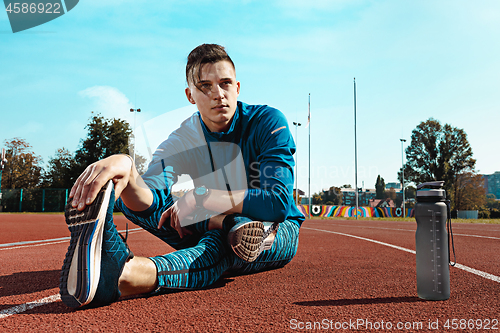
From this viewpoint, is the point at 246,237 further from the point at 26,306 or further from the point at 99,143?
the point at 99,143

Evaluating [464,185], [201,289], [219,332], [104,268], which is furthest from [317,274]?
[464,185]

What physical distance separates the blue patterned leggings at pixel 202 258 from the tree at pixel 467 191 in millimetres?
42085

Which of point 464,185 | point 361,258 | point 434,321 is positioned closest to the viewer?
point 434,321

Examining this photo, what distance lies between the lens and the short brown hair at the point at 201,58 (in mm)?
2359

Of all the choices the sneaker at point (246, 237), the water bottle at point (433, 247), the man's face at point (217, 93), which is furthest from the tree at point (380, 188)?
the sneaker at point (246, 237)

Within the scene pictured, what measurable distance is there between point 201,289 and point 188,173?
3.47 ft

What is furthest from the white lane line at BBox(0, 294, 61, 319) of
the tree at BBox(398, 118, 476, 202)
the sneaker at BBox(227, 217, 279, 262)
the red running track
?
the tree at BBox(398, 118, 476, 202)

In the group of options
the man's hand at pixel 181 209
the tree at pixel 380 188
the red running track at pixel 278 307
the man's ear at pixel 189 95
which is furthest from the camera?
the tree at pixel 380 188

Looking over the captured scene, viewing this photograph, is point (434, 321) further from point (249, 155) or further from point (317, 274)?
point (249, 155)

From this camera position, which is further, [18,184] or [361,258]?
[18,184]

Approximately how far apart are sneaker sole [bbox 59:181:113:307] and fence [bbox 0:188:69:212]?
3130cm

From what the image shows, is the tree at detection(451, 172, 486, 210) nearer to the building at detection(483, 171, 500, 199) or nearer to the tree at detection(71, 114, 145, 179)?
the tree at detection(71, 114, 145, 179)

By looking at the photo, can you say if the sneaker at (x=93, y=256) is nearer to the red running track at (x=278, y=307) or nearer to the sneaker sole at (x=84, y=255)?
the sneaker sole at (x=84, y=255)

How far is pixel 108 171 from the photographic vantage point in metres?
1.52
